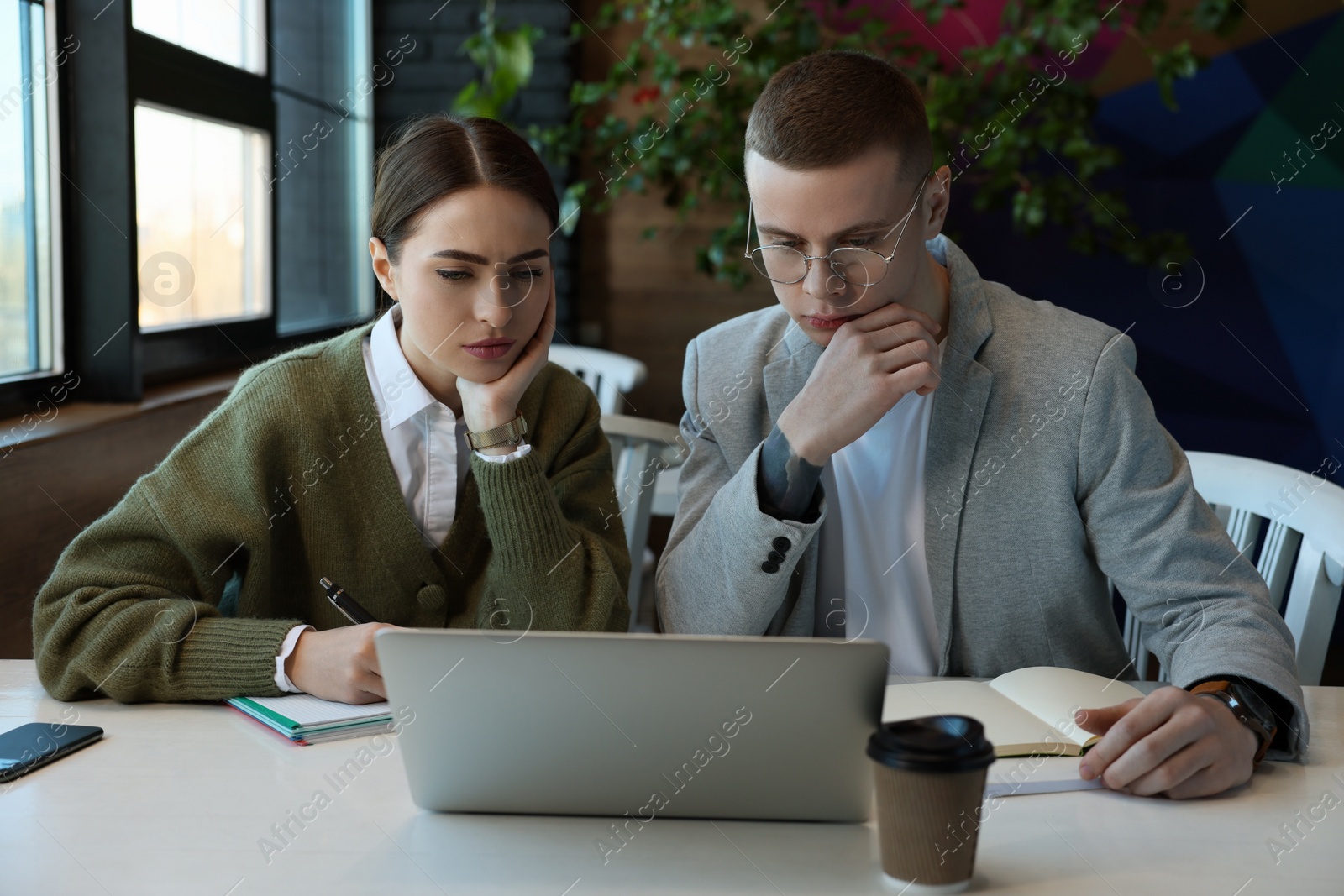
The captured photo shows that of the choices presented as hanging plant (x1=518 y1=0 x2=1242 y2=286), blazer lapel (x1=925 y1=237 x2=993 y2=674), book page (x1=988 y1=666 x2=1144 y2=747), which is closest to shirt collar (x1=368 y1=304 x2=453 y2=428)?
blazer lapel (x1=925 y1=237 x2=993 y2=674)

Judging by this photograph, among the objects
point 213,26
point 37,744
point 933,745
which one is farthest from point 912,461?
point 213,26

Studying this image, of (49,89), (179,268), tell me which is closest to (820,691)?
(49,89)

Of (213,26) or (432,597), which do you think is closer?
(432,597)

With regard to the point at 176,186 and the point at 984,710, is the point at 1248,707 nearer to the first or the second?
the point at 984,710

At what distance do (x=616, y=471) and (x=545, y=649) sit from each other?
141 cm

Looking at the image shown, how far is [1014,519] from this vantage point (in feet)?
4.35

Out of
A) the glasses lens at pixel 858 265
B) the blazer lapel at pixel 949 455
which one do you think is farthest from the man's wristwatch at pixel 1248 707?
the glasses lens at pixel 858 265

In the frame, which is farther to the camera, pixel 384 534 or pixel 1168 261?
pixel 1168 261

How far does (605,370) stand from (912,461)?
163 cm

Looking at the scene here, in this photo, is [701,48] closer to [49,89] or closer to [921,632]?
[49,89]

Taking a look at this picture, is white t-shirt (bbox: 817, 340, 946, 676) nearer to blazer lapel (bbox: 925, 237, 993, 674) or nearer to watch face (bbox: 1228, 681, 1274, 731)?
blazer lapel (bbox: 925, 237, 993, 674)

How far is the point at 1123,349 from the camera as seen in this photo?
Answer: 4.40 feet

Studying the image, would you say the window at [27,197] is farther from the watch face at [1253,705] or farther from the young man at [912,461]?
the watch face at [1253,705]

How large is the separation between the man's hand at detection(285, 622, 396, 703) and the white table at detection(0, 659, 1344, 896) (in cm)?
9
